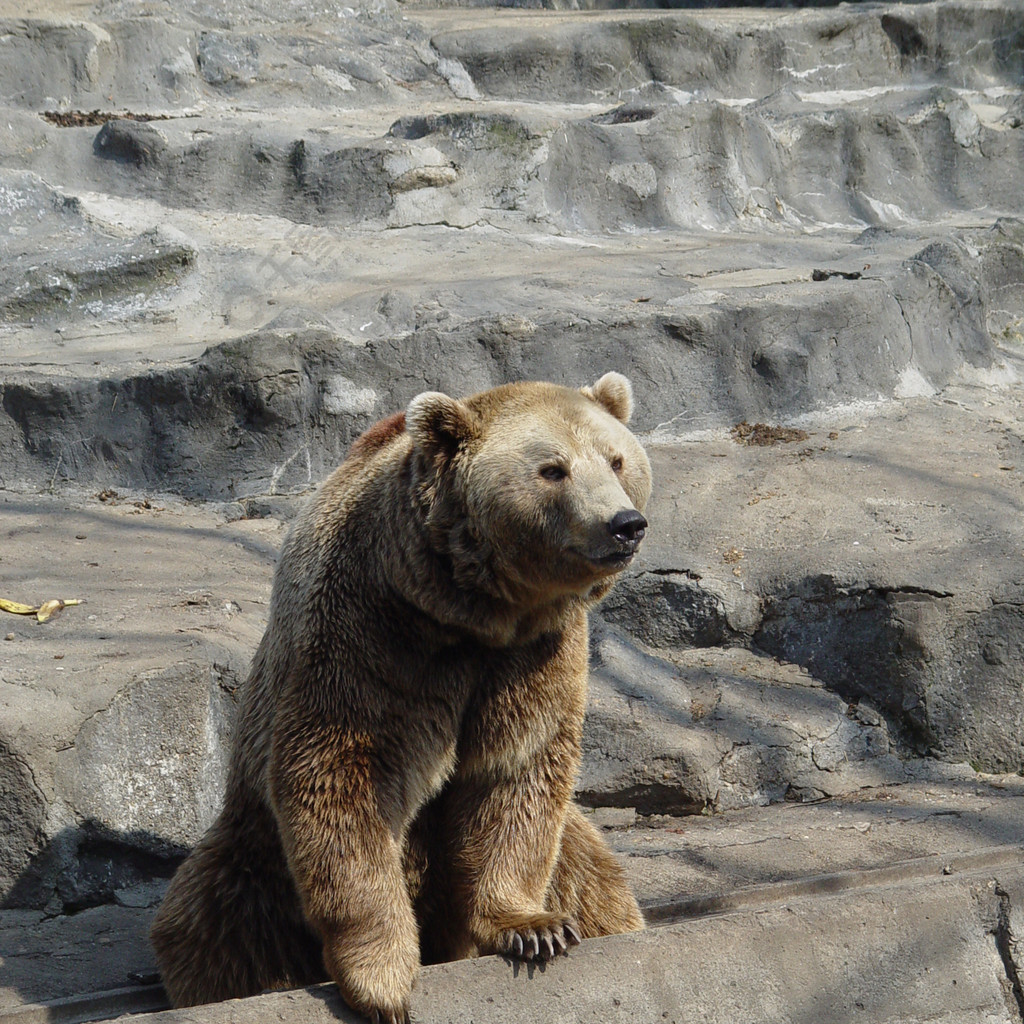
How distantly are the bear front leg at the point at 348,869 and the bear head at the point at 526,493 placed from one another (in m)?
0.60

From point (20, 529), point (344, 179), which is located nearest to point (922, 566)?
point (20, 529)

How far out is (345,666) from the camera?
3.28 m

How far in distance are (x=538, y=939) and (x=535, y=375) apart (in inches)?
175

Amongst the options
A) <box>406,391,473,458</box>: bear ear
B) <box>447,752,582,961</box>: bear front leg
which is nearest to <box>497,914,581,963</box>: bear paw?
<box>447,752,582,961</box>: bear front leg

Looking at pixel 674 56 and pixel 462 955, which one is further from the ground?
pixel 674 56

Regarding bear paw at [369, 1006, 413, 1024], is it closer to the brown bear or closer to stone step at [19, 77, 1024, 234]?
the brown bear

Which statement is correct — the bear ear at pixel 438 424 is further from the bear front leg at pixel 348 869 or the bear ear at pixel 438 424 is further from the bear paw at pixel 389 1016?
the bear paw at pixel 389 1016

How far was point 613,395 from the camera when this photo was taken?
369 cm

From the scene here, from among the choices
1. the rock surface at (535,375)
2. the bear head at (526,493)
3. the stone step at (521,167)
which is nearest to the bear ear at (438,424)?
the bear head at (526,493)

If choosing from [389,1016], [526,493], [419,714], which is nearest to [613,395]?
[526,493]

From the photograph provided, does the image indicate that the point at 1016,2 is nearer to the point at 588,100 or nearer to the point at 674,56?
the point at 674,56

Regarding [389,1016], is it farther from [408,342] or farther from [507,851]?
[408,342]

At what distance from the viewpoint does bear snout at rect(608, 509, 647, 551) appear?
307 cm

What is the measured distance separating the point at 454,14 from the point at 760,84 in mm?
3828
